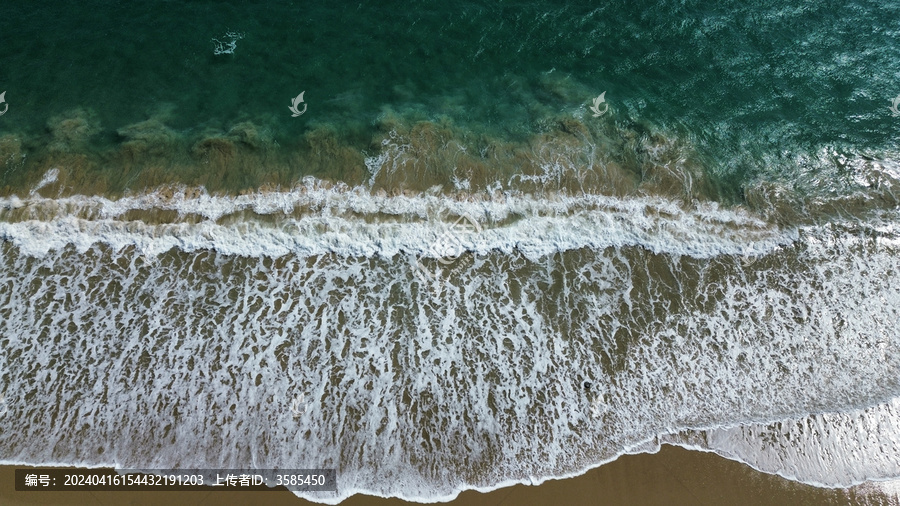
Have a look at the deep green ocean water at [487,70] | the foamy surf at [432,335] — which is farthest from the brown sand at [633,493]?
the deep green ocean water at [487,70]

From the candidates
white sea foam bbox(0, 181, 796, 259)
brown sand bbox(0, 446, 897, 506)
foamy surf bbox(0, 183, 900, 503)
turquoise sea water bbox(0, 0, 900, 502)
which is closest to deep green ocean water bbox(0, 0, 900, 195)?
turquoise sea water bbox(0, 0, 900, 502)

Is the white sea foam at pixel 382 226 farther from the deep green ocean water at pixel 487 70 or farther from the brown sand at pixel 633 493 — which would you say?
the brown sand at pixel 633 493

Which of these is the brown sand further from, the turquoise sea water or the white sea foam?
the white sea foam

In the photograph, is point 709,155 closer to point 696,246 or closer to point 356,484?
point 696,246

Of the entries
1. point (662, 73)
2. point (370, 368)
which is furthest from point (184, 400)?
point (662, 73)

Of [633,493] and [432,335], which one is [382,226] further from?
[633,493]

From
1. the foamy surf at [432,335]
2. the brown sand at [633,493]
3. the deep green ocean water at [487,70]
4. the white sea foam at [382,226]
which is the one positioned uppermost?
the deep green ocean water at [487,70]
